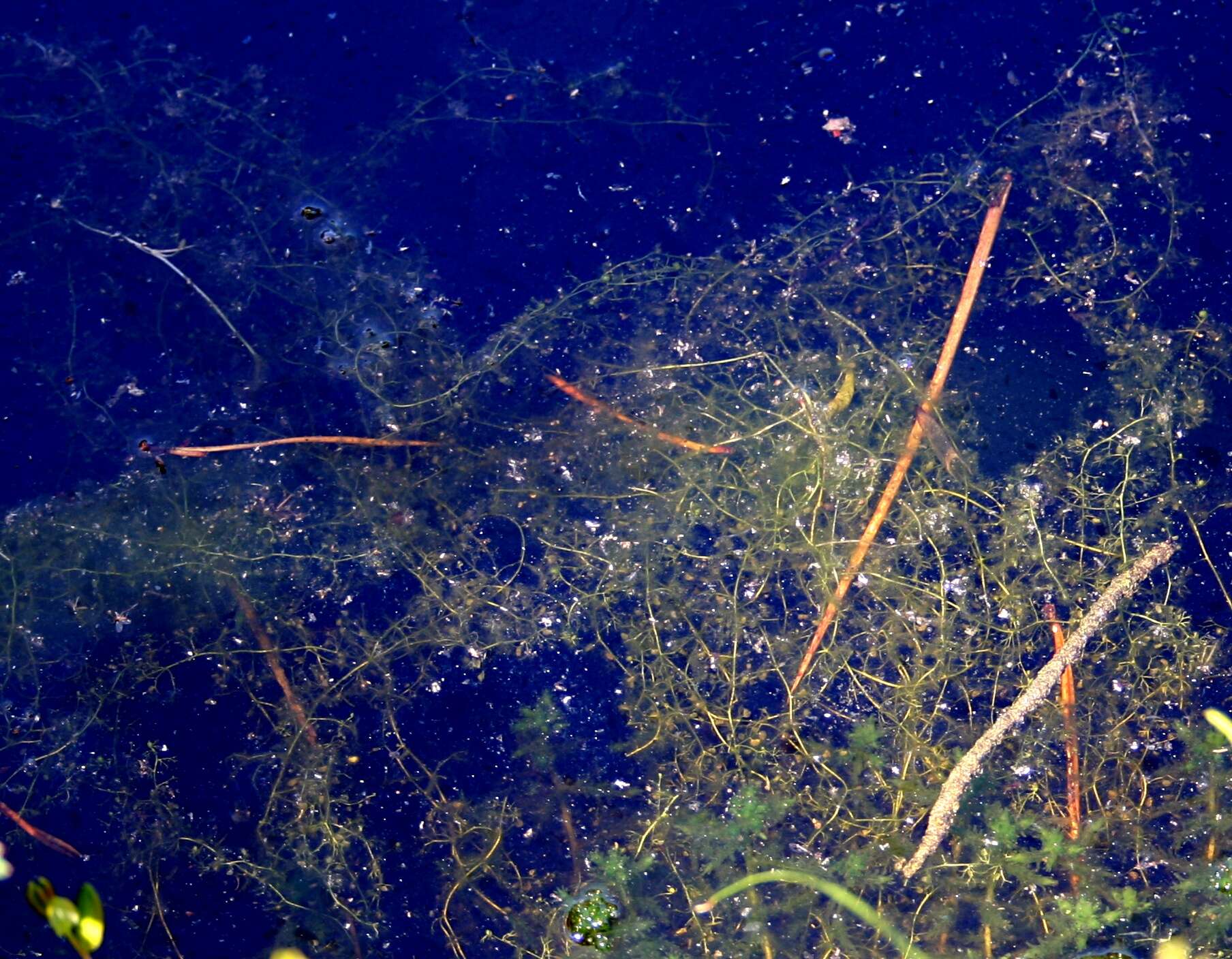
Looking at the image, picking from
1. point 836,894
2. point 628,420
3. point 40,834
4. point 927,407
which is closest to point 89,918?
point 40,834

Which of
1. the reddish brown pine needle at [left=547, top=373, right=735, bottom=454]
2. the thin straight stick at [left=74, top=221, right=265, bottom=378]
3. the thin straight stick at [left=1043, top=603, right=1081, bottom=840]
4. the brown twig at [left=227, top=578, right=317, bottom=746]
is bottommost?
the thin straight stick at [left=1043, top=603, right=1081, bottom=840]

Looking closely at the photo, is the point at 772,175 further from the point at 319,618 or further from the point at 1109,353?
the point at 319,618

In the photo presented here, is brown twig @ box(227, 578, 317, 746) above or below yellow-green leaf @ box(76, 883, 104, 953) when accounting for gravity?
above

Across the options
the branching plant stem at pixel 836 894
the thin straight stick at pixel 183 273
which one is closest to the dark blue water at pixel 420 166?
the thin straight stick at pixel 183 273

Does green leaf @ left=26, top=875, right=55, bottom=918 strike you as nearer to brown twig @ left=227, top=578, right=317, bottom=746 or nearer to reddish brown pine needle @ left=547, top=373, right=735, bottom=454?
brown twig @ left=227, top=578, right=317, bottom=746

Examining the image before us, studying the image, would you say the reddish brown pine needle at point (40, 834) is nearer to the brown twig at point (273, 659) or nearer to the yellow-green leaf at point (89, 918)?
the brown twig at point (273, 659)

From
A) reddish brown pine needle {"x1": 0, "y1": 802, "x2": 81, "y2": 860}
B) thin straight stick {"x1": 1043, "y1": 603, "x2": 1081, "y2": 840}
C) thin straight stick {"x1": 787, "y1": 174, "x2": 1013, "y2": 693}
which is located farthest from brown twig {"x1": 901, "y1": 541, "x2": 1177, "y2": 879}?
reddish brown pine needle {"x1": 0, "y1": 802, "x2": 81, "y2": 860}

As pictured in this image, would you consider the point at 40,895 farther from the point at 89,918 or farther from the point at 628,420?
the point at 628,420
